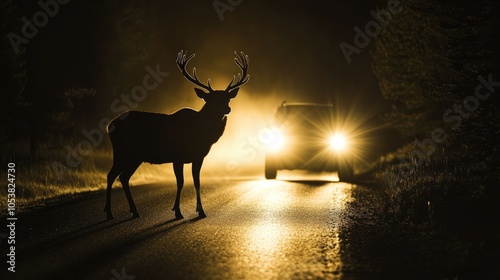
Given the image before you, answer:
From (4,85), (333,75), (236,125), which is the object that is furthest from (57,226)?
(333,75)

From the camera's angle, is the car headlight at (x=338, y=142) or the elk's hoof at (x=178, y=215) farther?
the car headlight at (x=338, y=142)

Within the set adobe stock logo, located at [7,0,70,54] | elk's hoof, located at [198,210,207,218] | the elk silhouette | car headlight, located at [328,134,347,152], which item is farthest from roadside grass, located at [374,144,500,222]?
adobe stock logo, located at [7,0,70,54]

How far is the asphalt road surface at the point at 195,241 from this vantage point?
7383 mm

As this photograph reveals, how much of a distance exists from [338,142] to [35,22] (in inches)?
409

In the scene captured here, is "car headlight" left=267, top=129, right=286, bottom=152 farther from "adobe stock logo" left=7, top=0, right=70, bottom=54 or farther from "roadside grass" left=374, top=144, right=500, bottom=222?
"adobe stock logo" left=7, top=0, right=70, bottom=54

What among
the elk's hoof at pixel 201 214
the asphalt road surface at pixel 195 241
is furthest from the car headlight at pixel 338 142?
the elk's hoof at pixel 201 214

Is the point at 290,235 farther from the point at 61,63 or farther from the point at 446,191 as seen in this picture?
the point at 61,63

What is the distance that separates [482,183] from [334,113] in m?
10.1

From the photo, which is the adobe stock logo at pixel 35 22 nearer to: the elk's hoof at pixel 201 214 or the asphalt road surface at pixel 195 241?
the asphalt road surface at pixel 195 241

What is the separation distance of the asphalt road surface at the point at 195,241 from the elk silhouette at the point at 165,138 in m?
0.82

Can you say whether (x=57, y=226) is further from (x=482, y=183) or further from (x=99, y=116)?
(x=99, y=116)

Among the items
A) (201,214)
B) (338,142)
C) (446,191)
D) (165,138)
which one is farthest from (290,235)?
(338,142)

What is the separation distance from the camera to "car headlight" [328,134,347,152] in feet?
66.6

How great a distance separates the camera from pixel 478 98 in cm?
1228
